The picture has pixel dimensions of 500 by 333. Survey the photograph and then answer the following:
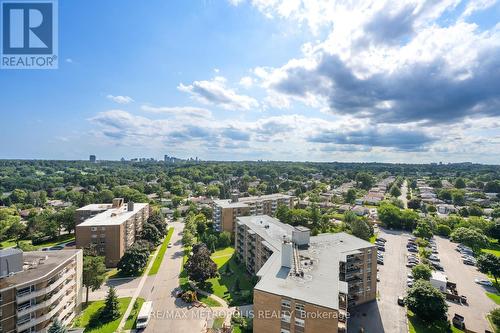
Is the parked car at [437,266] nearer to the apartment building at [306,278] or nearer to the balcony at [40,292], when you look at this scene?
the apartment building at [306,278]

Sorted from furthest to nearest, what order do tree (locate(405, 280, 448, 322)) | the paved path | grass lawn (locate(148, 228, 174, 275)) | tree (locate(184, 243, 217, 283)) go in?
grass lawn (locate(148, 228, 174, 275)) < tree (locate(184, 243, 217, 283)) < the paved path < tree (locate(405, 280, 448, 322))

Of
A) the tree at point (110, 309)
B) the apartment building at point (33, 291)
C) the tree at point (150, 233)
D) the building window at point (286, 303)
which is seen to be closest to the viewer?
the building window at point (286, 303)

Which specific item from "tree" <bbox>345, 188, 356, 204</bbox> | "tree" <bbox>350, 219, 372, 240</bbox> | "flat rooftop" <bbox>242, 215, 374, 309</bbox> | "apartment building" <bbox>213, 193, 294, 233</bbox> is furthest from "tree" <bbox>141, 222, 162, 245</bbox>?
"tree" <bbox>345, 188, 356, 204</bbox>

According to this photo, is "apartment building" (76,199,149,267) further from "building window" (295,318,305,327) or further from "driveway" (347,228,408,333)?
"driveway" (347,228,408,333)

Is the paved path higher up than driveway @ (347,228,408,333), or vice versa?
the paved path

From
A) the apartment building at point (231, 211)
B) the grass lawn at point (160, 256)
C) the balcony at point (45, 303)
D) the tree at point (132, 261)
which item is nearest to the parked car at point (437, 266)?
the apartment building at point (231, 211)

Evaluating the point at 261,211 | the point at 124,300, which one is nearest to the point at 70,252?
the point at 124,300
